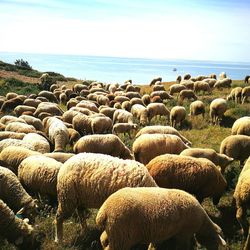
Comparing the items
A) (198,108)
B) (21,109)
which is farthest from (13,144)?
(198,108)

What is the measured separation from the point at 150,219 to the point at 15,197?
3.59 meters

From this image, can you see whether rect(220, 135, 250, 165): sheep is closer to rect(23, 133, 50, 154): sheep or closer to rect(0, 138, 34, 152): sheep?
rect(23, 133, 50, 154): sheep

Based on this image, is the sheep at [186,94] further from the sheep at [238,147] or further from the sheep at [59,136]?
the sheep at [238,147]

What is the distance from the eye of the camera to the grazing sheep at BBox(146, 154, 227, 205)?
8.28 meters

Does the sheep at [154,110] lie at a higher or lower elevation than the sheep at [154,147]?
lower

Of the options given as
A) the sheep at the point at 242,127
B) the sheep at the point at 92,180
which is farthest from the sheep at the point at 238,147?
the sheep at the point at 92,180

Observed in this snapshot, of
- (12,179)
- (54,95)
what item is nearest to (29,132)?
(12,179)

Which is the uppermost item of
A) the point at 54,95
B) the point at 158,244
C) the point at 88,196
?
the point at 88,196

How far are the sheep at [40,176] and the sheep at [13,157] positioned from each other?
0.77 metres

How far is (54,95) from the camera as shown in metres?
29.2

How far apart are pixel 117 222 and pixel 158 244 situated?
1.64m

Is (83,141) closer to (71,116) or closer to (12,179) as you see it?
(12,179)

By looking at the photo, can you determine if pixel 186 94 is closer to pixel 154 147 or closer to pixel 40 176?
pixel 154 147

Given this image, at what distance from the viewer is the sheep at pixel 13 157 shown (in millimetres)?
9867
